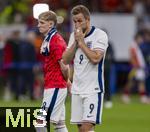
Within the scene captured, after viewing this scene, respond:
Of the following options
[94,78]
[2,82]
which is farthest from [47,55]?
[2,82]

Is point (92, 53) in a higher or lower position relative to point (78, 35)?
lower

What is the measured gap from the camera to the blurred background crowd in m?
29.5

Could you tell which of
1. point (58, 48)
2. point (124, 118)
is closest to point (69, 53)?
point (58, 48)

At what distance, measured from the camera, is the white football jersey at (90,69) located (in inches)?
551

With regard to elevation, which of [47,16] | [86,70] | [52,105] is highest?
[47,16]

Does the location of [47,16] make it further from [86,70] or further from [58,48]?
[86,70]

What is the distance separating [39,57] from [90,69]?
17.0 m

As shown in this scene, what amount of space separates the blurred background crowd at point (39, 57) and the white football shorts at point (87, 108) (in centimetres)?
1249

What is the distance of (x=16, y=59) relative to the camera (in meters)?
29.9

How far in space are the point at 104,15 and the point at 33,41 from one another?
163 inches

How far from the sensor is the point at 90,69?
551 inches

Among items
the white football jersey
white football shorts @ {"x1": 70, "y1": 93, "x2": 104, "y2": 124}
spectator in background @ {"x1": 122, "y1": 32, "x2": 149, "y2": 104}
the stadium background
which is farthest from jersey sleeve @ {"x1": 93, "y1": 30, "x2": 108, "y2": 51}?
spectator in background @ {"x1": 122, "y1": 32, "x2": 149, "y2": 104}

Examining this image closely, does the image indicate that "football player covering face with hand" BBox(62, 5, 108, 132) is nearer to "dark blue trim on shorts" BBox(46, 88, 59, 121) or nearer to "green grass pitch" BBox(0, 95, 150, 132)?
"dark blue trim on shorts" BBox(46, 88, 59, 121)

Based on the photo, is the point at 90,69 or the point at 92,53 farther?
the point at 90,69
